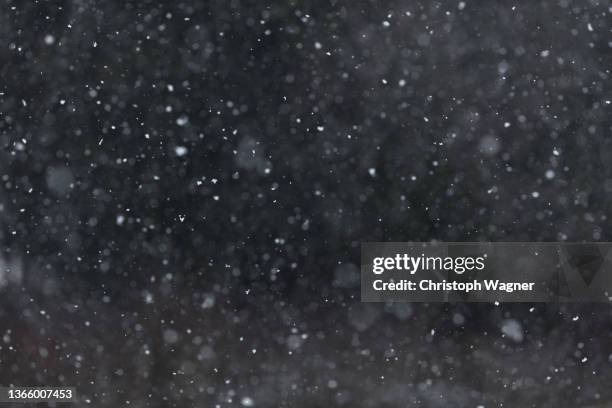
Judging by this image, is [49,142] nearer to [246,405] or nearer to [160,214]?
[160,214]

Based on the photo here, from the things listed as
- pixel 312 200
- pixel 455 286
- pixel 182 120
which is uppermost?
pixel 182 120

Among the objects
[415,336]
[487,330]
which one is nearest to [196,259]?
[415,336]

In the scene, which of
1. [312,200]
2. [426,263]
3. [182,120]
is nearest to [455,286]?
[426,263]

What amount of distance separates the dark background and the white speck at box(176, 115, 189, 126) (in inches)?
1.2

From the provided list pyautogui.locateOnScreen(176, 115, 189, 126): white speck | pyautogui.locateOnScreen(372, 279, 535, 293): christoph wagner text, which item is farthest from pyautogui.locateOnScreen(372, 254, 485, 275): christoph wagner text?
pyautogui.locateOnScreen(176, 115, 189, 126): white speck

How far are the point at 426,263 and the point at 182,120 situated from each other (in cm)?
118

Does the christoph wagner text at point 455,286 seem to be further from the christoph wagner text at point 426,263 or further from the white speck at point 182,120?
the white speck at point 182,120

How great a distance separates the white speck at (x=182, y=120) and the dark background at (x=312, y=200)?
3 cm

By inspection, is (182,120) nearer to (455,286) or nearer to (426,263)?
(426,263)

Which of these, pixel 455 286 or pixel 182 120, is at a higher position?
pixel 182 120

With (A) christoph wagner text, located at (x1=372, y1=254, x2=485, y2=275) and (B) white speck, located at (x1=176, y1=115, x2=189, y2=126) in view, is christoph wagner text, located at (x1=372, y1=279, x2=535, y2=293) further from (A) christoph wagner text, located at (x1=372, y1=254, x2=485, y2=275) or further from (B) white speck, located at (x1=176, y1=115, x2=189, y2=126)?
(B) white speck, located at (x1=176, y1=115, x2=189, y2=126)

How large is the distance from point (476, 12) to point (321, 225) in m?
1.09

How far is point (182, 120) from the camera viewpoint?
233 cm

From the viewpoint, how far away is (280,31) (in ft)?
7.63
